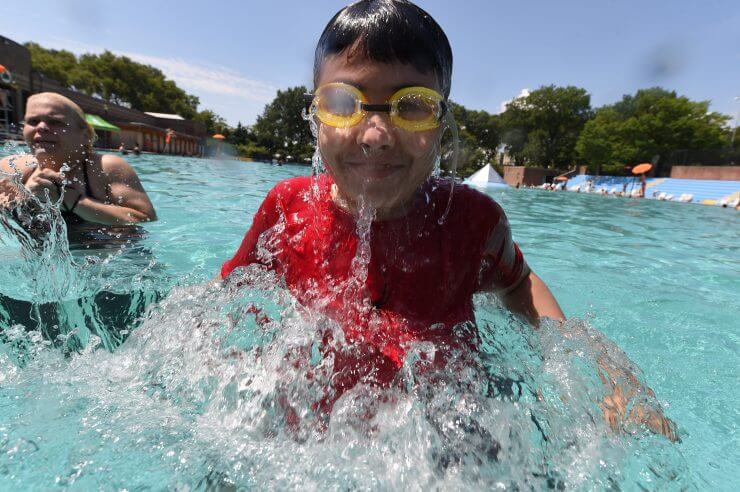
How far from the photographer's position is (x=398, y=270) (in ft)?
5.16

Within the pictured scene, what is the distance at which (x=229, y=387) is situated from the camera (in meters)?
1.71

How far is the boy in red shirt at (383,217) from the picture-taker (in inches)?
54.1

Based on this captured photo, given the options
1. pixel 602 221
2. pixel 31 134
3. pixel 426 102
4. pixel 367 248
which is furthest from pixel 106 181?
pixel 602 221

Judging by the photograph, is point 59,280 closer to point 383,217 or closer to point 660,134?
point 383,217

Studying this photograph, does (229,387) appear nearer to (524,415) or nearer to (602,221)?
(524,415)

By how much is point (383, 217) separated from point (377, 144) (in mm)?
331

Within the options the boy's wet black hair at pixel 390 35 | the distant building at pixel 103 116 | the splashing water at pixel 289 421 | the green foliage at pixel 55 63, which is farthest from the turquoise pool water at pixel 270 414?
the green foliage at pixel 55 63

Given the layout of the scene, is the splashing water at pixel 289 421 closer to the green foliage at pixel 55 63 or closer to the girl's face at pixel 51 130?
the girl's face at pixel 51 130

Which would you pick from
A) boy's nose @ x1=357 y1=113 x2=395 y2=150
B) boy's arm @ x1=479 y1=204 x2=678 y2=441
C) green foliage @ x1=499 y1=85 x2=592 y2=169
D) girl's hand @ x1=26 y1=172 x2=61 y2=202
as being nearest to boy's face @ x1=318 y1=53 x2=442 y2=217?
boy's nose @ x1=357 y1=113 x2=395 y2=150

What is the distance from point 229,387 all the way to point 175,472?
0.41 metres

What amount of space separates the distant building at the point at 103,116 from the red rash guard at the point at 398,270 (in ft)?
55.9

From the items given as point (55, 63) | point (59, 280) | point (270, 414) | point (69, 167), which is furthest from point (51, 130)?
Result: point (55, 63)

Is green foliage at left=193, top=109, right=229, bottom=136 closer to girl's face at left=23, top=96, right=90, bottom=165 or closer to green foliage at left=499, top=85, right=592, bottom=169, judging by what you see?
green foliage at left=499, top=85, right=592, bottom=169

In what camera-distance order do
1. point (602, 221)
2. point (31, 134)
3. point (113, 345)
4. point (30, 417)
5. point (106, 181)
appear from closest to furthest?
point (30, 417) < point (113, 345) < point (31, 134) < point (106, 181) < point (602, 221)
